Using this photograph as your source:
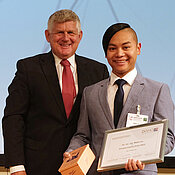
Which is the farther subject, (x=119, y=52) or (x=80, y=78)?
(x=80, y=78)

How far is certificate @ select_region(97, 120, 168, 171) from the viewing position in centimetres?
173

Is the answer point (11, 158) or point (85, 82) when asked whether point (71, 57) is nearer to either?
point (85, 82)

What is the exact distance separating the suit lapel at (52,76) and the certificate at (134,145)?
55cm

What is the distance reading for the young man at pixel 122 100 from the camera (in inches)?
77.8

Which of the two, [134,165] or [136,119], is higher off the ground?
[136,119]

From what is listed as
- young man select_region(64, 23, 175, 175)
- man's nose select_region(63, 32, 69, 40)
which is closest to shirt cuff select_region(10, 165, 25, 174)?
young man select_region(64, 23, 175, 175)

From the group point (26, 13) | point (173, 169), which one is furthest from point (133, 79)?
point (26, 13)

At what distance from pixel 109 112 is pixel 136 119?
0.56ft

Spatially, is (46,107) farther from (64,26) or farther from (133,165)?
(133,165)

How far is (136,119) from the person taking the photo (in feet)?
6.40

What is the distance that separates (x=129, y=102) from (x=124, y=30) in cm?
42

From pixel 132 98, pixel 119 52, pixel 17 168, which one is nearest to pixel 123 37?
pixel 119 52

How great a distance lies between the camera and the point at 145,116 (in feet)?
6.37

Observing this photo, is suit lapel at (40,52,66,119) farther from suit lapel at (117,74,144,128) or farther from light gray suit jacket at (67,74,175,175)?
suit lapel at (117,74,144,128)
